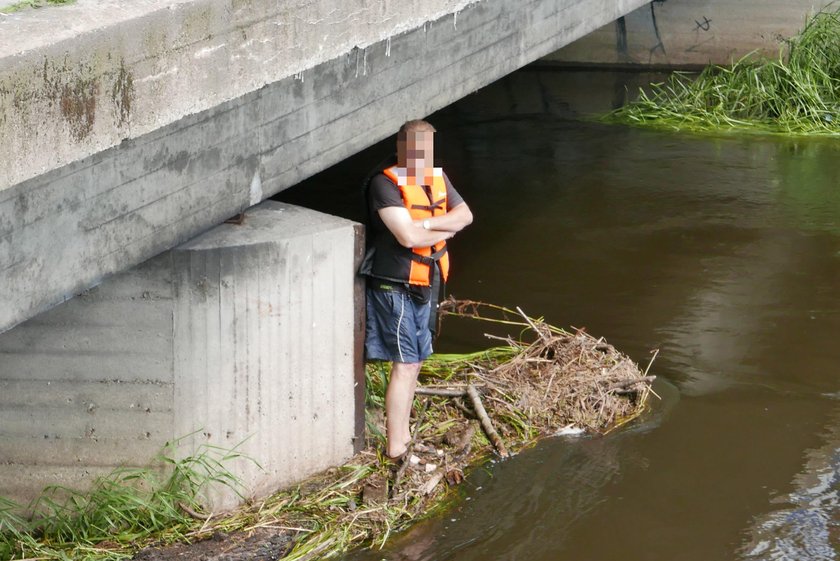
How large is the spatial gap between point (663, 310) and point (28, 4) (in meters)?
5.11

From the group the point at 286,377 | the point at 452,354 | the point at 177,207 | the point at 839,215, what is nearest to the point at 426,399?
the point at 452,354

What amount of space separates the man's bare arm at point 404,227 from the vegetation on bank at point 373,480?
1.07 meters

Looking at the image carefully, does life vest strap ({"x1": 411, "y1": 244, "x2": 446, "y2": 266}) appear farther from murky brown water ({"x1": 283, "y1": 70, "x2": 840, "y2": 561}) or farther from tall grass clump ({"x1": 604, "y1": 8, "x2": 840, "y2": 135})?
tall grass clump ({"x1": 604, "y1": 8, "x2": 840, "y2": 135})

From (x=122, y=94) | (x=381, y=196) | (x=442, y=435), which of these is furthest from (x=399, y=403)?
(x=122, y=94)

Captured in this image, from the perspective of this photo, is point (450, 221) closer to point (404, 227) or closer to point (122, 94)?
point (404, 227)

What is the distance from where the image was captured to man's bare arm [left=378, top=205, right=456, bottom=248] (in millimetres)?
5031

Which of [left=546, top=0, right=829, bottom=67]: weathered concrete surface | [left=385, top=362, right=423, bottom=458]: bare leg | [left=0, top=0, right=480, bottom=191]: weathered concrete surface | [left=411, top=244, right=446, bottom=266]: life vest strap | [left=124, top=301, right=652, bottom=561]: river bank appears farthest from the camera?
[left=546, top=0, right=829, bottom=67]: weathered concrete surface

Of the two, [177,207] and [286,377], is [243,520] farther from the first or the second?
[177,207]

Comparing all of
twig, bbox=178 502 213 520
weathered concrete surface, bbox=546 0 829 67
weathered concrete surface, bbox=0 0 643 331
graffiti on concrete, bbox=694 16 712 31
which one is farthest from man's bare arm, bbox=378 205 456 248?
graffiti on concrete, bbox=694 16 712 31

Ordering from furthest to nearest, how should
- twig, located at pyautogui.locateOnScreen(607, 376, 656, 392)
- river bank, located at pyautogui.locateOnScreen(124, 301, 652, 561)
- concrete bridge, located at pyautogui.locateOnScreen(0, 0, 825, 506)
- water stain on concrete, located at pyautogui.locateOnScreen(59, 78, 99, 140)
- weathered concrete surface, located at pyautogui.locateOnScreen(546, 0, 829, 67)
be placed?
1. weathered concrete surface, located at pyautogui.locateOnScreen(546, 0, 829, 67)
2. twig, located at pyautogui.locateOnScreen(607, 376, 656, 392)
3. river bank, located at pyautogui.locateOnScreen(124, 301, 652, 561)
4. concrete bridge, located at pyautogui.locateOnScreen(0, 0, 825, 506)
5. water stain on concrete, located at pyautogui.locateOnScreen(59, 78, 99, 140)

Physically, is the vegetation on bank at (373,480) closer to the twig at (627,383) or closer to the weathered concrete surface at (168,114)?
the twig at (627,383)

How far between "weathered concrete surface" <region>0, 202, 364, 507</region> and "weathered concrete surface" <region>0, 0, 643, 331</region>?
27 cm

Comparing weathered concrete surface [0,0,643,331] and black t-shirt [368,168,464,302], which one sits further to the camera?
black t-shirt [368,168,464,302]

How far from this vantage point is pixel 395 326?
5.25 m
